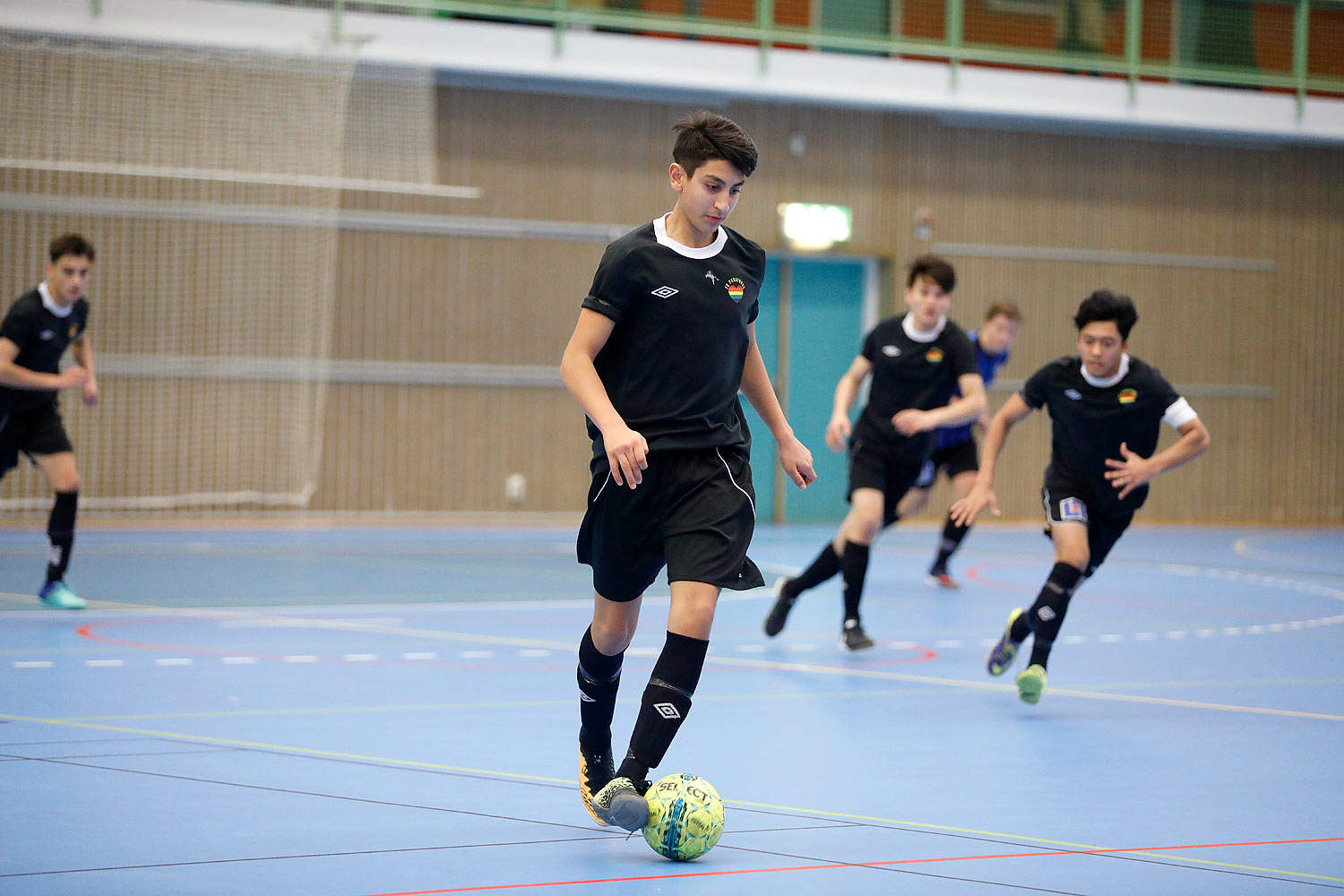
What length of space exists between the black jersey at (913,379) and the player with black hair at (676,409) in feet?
13.1

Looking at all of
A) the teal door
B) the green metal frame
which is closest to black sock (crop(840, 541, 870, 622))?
the green metal frame

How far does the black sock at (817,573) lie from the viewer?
763 centimetres

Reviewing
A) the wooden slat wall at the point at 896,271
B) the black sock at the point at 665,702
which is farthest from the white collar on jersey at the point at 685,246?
the wooden slat wall at the point at 896,271

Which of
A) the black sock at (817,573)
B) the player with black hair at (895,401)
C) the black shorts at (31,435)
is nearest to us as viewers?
the player with black hair at (895,401)

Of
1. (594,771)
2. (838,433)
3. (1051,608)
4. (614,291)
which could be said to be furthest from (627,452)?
(838,433)

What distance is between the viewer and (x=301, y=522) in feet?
47.6

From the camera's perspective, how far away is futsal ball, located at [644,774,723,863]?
3.49 m

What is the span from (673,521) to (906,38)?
13879mm

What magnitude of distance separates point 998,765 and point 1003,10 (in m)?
13.9

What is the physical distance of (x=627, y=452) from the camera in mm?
3457

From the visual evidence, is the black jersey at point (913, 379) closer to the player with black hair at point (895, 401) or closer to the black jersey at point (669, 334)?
the player with black hair at point (895, 401)

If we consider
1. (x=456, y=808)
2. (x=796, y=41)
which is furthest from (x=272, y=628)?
(x=796, y=41)

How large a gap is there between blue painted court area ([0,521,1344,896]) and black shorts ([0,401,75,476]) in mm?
824

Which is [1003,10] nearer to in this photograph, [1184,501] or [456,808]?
[1184,501]
